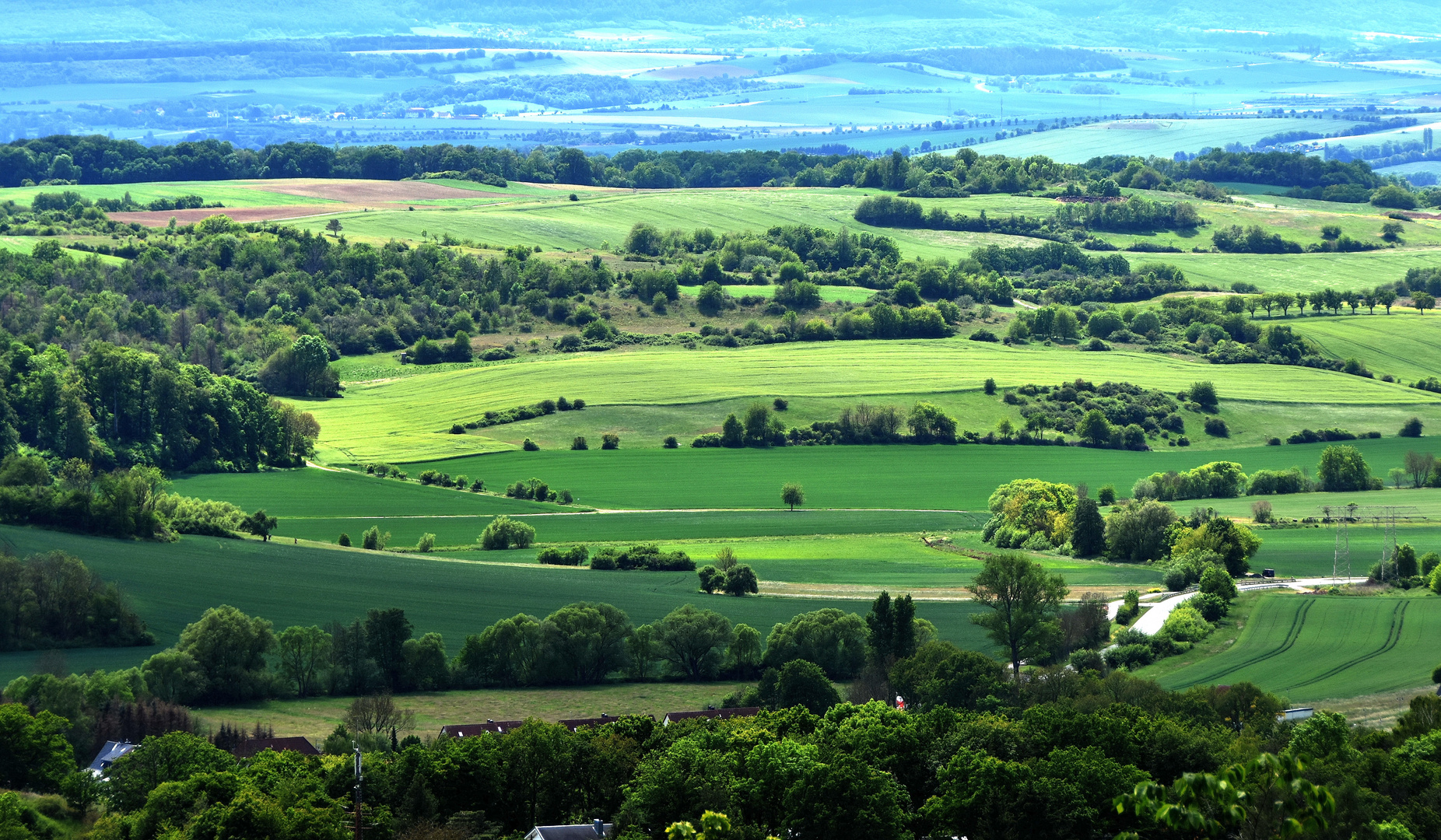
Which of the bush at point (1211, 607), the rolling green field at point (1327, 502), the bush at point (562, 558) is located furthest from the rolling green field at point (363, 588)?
the rolling green field at point (1327, 502)

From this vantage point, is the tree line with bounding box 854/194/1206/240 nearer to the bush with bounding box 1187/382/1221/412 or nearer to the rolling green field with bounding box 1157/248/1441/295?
the rolling green field with bounding box 1157/248/1441/295

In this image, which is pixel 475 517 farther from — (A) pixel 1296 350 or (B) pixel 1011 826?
(A) pixel 1296 350

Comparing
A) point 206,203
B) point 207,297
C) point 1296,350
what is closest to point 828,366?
point 1296,350

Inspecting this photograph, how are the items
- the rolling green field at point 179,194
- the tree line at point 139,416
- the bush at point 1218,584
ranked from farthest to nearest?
1. the rolling green field at point 179,194
2. the tree line at point 139,416
3. the bush at point 1218,584

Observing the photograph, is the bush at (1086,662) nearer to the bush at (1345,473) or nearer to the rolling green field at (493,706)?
the rolling green field at (493,706)

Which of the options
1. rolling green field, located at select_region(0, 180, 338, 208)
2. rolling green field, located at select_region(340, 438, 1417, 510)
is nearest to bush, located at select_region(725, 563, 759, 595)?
rolling green field, located at select_region(340, 438, 1417, 510)
